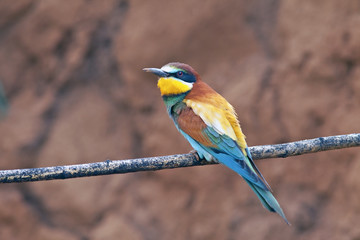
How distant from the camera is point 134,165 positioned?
2215 mm

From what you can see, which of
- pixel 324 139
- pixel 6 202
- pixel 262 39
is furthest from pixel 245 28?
pixel 6 202

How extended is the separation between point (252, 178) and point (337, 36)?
1507 mm

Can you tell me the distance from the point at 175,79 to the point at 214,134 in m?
0.40

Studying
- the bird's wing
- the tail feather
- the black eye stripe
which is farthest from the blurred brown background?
the tail feather

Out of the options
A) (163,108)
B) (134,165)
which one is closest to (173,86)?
(134,165)

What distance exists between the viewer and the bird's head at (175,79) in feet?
9.30

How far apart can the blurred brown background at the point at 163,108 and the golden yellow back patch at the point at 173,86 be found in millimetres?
872

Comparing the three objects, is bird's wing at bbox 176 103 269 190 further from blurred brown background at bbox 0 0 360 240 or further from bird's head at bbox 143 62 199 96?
blurred brown background at bbox 0 0 360 240

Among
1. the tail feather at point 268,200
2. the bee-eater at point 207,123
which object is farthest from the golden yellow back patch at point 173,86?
the tail feather at point 268,200

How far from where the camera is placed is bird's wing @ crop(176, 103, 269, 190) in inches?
99.3

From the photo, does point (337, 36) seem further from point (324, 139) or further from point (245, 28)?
point (324, 139)

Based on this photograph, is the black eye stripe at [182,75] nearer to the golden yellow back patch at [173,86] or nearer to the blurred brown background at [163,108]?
the golden yellow back patch at [173,86]

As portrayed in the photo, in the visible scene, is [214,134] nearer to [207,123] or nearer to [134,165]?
[207,123]

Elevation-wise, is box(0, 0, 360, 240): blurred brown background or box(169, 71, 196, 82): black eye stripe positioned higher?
box(169, 71, 196, 82): black eye stripe
